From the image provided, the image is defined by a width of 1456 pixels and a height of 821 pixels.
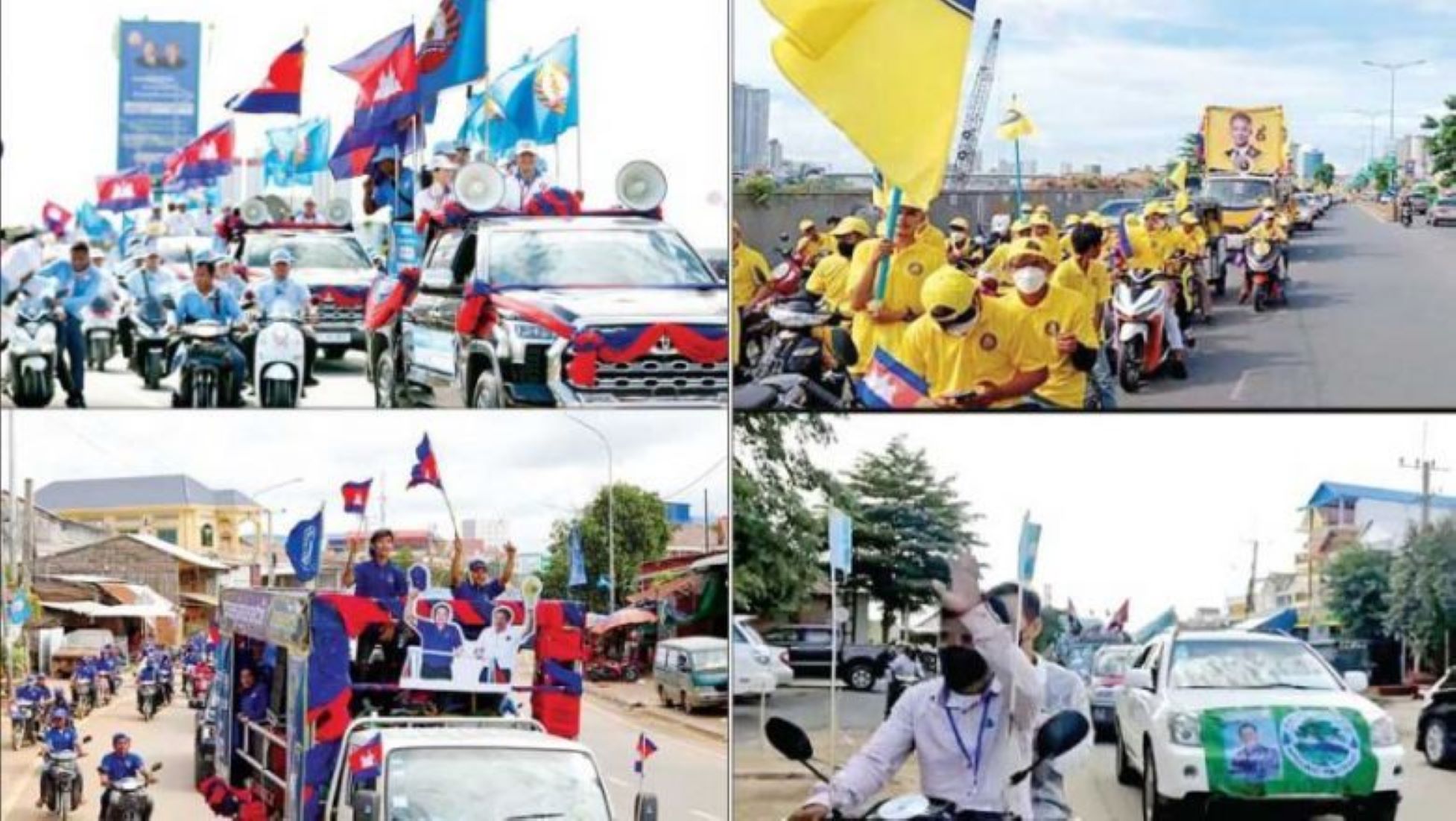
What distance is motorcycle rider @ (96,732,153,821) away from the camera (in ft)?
23.0

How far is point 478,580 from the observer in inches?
275

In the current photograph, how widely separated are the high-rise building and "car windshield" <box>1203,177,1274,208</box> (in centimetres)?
131

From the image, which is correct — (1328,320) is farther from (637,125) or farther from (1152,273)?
(637,125)

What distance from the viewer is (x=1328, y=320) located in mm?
6930

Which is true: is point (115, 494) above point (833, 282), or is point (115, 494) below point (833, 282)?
below

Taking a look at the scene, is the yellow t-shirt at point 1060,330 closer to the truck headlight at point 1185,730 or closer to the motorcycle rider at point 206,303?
the truck headlight at point 1185,730

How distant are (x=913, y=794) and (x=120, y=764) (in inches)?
113

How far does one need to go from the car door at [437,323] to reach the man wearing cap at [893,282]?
1.16m

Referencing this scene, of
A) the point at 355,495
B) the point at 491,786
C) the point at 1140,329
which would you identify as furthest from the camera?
the point at 355,495

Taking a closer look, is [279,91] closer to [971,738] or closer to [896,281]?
[896,281]

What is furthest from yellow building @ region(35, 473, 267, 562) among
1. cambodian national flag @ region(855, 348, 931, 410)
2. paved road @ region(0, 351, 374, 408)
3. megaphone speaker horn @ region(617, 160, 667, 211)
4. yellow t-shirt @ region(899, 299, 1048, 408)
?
yellow t-shirt @ region(899, 299, 1048, 408)

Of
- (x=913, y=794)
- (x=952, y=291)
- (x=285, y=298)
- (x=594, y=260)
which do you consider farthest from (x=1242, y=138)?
(x=285, y=298)

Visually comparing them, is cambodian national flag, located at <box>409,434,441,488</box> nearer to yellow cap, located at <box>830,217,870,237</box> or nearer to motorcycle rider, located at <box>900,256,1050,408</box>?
yellow cap, located at <box>830,217,870,237</box>

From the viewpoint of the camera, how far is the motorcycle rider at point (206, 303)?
7.12m
